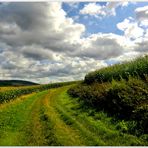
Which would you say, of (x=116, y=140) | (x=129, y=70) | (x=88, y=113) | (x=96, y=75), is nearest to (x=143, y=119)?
(x=116, y=140)

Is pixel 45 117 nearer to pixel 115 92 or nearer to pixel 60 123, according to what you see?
A: pixel 60 123

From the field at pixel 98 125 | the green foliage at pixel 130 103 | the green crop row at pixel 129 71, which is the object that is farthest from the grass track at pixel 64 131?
the green crop row at pixel 129 71

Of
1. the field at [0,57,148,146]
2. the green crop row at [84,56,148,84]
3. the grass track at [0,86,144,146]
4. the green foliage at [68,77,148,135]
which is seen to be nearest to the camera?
the grass track at [0,86,144,146]

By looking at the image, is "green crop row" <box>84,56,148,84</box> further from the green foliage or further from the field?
the green foliage

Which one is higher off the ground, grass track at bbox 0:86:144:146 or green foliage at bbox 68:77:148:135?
green foliage at bbox 68:77:148:135

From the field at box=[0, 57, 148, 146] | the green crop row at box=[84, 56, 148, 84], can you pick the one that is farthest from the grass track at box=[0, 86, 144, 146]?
the green crop row at box=[84, 56, 148, 84]

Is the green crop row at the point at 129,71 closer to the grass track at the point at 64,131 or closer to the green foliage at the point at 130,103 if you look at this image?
the green foliage at the point at 130,103

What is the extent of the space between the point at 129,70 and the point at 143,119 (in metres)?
10.9

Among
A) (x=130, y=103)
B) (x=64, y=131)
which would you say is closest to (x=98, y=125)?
(x=64, y=131)

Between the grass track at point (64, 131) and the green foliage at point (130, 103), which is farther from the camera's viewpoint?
the green foliage at point (130, 103)

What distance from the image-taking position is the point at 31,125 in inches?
788

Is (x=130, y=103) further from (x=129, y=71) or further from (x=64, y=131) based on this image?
(x=129, y=71)

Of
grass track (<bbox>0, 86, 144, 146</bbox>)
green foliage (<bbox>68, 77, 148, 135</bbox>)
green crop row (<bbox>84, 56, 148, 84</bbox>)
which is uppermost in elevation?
green crop row (<bbox>84, 56, 148, 84</bbox>)

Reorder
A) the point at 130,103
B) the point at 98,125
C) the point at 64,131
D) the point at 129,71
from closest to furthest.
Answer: the point at 64,131 < the point at 98,125 < the point at 130,103 < the point at 129,71
